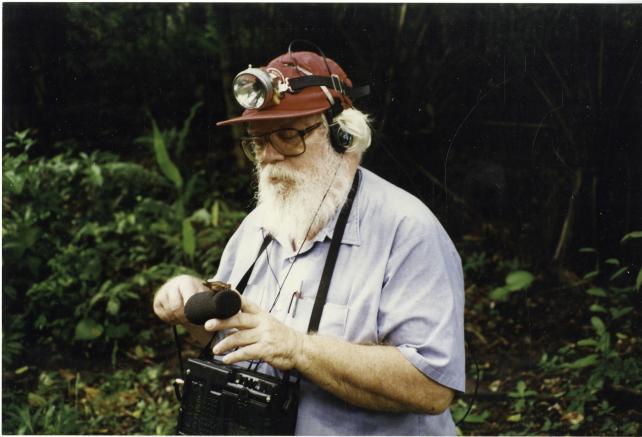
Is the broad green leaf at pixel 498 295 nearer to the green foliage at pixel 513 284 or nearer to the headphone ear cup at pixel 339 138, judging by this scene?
the green foliage at pixel 513 284

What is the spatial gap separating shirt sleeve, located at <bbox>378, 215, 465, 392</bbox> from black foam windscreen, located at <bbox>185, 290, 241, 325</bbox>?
491mm

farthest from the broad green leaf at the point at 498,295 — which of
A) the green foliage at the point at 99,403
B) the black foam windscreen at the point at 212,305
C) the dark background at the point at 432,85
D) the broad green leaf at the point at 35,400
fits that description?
the black foam windscreen at the point at 212,305

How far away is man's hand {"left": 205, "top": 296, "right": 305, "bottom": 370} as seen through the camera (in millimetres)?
2020

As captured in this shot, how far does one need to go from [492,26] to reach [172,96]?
230cm

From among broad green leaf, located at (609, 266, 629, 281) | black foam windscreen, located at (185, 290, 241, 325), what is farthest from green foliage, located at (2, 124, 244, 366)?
black foam windscreen, located at (185, 290, 241, 325)

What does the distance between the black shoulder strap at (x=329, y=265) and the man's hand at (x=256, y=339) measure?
17 cm

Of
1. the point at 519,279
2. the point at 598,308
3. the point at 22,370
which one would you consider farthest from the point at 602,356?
the point at 22,370

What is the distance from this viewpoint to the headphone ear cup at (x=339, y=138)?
246 centimetres

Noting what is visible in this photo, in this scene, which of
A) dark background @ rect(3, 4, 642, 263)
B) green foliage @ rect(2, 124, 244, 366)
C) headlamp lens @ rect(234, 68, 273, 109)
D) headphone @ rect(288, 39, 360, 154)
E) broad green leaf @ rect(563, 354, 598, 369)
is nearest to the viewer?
headlamp lens @ rect(234, 68, 273, 109)

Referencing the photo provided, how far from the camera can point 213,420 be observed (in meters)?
2.24

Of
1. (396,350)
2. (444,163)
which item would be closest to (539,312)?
(444,163)

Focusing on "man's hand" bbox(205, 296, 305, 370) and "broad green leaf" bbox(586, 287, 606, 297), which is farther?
"broad green leaf" bbox(586, 287, 606, 297)

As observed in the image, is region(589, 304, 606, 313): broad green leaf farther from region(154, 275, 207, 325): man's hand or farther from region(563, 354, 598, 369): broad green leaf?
region(154, 275, 207, 325): man's hand

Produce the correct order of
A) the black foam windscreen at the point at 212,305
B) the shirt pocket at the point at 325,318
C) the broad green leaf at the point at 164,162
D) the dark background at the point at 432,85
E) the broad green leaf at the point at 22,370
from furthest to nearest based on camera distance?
the broad green leaf at the point at 164,162
the broad green leaf at the point at 22,370
the dark background at the point at 432,85
the shirt pocket at the point at 325,318
the black foam windscreen at the point at 212,305
